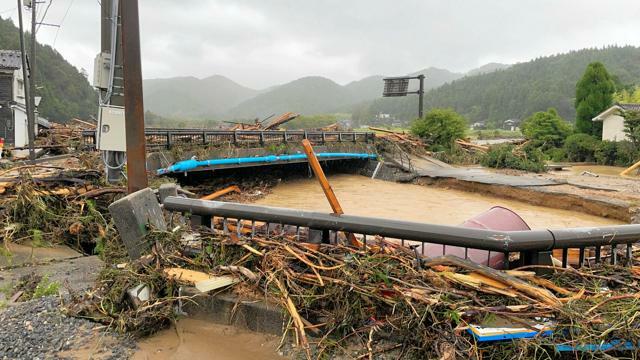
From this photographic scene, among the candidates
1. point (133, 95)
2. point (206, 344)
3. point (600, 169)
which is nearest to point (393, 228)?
point (206, 344)

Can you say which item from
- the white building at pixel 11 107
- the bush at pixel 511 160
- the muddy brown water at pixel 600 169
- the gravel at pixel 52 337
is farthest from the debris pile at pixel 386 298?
the white building at pixel 11 107

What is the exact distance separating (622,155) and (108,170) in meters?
30.0

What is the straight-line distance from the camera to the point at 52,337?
10.2 ft

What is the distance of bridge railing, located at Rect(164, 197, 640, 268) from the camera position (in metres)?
3.14

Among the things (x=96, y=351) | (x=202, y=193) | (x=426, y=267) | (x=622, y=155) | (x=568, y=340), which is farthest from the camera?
(x=622, y=155)

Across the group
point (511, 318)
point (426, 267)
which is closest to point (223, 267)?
point (426, 267)

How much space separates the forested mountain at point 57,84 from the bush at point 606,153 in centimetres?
4539

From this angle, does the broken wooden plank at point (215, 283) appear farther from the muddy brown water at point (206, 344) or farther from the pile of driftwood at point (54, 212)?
the pile of driftwood at point (54, 212)

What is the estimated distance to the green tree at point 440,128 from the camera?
26422 mm

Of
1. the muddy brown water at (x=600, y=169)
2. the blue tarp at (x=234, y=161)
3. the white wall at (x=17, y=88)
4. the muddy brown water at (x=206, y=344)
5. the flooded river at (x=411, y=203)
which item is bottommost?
the flooded river at (x=411, y=203)

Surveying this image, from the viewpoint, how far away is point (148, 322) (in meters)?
3.26

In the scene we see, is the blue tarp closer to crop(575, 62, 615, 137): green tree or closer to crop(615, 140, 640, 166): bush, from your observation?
crop(615, 140, 640, 166): bush

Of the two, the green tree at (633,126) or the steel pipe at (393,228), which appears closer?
the steel pipe at (393,228)

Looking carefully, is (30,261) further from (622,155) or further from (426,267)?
(622,155)
